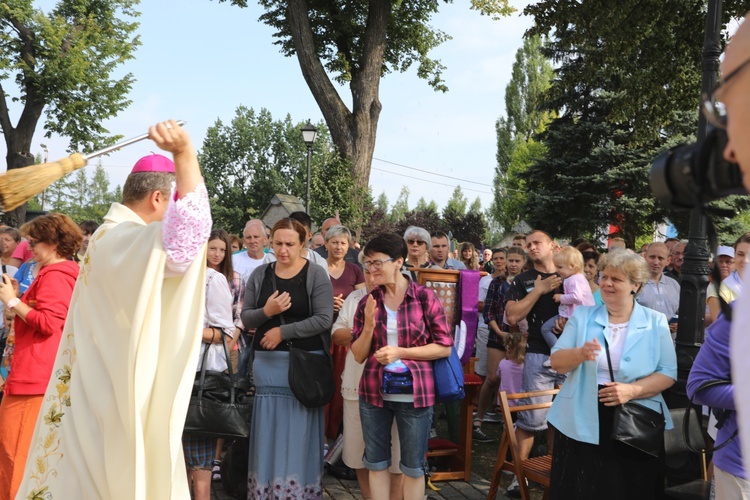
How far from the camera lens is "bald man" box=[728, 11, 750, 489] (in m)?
0.94

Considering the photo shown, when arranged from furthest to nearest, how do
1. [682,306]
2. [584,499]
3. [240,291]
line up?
[240,291]
[682,306]
[584,499]

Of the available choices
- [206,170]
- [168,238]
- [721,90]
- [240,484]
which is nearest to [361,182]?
[240,484]

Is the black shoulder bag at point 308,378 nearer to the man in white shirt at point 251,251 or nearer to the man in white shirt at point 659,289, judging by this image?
the man in white shirt at point 251,251

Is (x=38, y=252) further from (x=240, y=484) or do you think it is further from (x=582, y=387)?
(x=582, y=387)

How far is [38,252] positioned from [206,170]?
68.8 m

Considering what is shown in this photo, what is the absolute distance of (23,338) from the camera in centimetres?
492

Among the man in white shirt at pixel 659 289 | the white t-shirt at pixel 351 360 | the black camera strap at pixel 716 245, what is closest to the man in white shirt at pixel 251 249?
the white t-shirt at pixel 351 360

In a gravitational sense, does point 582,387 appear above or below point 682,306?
below

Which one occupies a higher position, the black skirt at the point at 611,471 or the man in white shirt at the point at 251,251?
the man in white shirt at the point at 251,251

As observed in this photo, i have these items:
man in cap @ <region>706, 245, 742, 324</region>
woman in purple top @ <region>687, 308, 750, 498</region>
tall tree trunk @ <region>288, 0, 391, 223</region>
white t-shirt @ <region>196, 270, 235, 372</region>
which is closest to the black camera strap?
woman in purple top @ <region>687, 308, 750, 498</region>

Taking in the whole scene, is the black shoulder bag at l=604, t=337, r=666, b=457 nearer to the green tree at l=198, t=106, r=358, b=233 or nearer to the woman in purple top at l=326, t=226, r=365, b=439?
the woman in purple top at l=326, t=226, r=365, b=439

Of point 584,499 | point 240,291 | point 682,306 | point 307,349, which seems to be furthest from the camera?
point 240,291

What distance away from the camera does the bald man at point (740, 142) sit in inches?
36.9

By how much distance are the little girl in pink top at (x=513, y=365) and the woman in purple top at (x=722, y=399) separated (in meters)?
3.86
